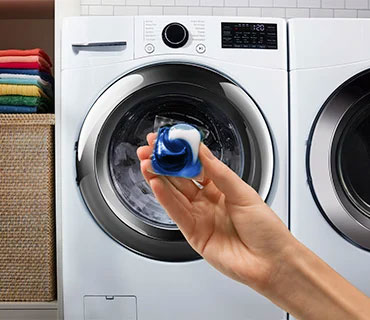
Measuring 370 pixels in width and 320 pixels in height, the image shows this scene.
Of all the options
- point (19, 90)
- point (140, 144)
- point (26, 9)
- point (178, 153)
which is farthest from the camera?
point (26, 9)

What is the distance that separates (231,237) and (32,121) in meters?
0.96

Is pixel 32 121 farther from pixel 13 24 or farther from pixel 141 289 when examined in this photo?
pixel 13 24

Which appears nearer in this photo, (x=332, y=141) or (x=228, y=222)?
(x=228, y=222)

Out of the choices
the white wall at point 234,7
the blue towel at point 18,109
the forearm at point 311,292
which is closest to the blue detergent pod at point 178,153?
the forearm at point 311,292

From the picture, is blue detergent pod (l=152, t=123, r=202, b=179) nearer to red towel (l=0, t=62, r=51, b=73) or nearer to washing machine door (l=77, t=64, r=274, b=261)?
washing machine door (l=77, t=64, r=274, b=261)

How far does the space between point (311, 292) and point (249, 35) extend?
939 millimetres

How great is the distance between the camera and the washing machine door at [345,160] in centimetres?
134

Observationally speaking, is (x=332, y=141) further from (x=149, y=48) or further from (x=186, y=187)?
(x=186, y=187)

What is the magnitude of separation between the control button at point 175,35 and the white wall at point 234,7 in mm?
688

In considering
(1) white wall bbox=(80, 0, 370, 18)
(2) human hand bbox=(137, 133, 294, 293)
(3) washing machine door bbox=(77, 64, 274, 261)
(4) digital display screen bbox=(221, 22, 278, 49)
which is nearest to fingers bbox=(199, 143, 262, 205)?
(2) human hand bbox=(137, 133, 294, 293)

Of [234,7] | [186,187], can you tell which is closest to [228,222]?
[186,187]

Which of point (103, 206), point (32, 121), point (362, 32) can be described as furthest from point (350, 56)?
point (32, 121)

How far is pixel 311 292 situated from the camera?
1.87ft

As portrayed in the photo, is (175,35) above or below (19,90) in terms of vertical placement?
above
